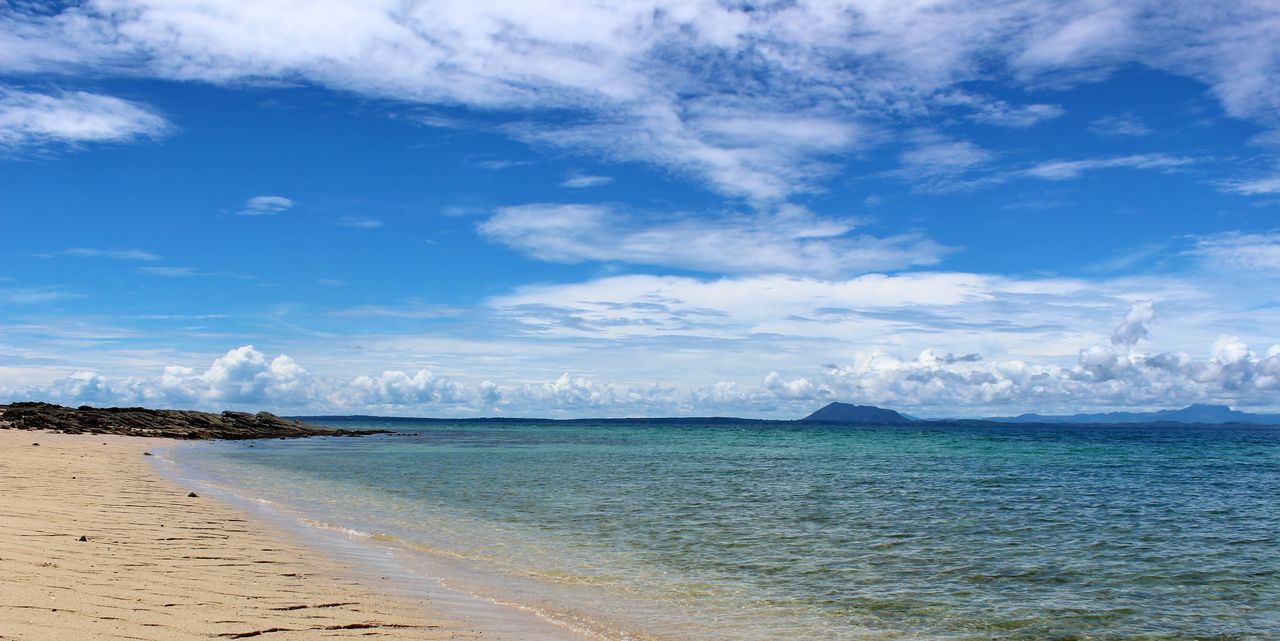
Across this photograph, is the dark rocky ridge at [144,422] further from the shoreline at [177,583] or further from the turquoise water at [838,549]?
the shoreline at [177,583]

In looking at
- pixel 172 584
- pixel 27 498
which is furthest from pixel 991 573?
pixel 27 498

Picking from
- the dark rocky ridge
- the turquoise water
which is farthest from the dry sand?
the dark rocky ridge

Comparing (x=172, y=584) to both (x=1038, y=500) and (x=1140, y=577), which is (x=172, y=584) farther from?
(x=1038, y=500)

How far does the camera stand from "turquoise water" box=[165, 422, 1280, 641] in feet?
39.3

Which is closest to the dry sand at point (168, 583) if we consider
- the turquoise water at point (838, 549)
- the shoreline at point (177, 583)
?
the shoreline at point (177, 583)

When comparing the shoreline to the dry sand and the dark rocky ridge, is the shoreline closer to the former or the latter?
the dry sand

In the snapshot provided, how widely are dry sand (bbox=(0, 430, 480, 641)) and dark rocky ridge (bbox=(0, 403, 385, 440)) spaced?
5959cm

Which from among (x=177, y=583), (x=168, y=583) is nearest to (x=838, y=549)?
(x=177, y=583)

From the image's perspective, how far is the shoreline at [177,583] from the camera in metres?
7.88

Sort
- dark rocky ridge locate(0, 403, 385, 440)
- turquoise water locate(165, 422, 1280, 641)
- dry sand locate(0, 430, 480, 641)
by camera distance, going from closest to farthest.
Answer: dry sand locate(0, 430, 480, 641), turquoise water locate(165, 422, 1280, 641), dark rocky ridge locate(0, 403, 385, 440)

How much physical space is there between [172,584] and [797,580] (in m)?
10.0

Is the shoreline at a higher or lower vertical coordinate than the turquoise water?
higher

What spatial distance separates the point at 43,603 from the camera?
792cm

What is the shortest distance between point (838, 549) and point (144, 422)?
280 feet
